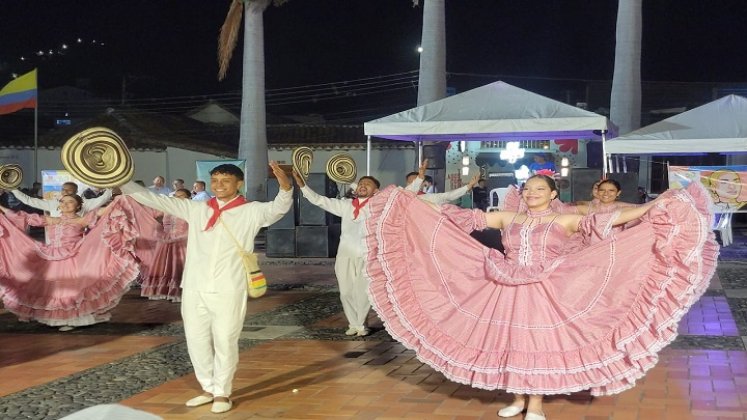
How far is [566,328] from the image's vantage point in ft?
17.9

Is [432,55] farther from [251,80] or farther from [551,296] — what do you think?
[551,296]

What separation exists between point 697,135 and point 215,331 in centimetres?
1193

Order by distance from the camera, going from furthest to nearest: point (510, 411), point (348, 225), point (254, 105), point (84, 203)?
point (254, 105)
point (84, 203)
point (348, 225)
point (510, 411)

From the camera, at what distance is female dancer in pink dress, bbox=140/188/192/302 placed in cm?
1198

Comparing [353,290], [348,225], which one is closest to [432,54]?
[348,225]

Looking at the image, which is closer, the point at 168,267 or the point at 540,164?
the point at 168,267

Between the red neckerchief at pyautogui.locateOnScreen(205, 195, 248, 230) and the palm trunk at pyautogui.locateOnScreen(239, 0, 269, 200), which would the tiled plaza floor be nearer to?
the red neckerchief at pyautogui.locateOnScreen(205, 195, 248, 230)

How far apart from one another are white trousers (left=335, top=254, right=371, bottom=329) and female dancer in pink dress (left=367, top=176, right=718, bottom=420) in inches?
107

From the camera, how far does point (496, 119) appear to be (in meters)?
14.1

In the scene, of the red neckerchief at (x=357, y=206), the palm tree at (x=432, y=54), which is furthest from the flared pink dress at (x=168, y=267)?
the palm tree at (x=432, y=54)

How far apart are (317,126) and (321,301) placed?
2003 centimetres

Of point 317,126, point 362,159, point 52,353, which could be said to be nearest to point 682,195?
point 52,353

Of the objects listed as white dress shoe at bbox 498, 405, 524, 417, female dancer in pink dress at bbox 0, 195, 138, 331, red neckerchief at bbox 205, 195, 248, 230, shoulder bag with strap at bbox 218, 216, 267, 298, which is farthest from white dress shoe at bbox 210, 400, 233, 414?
female dancer in pink dress at bbox 0, 195, 138, 331

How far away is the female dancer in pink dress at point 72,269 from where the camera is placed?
31.4 ft
